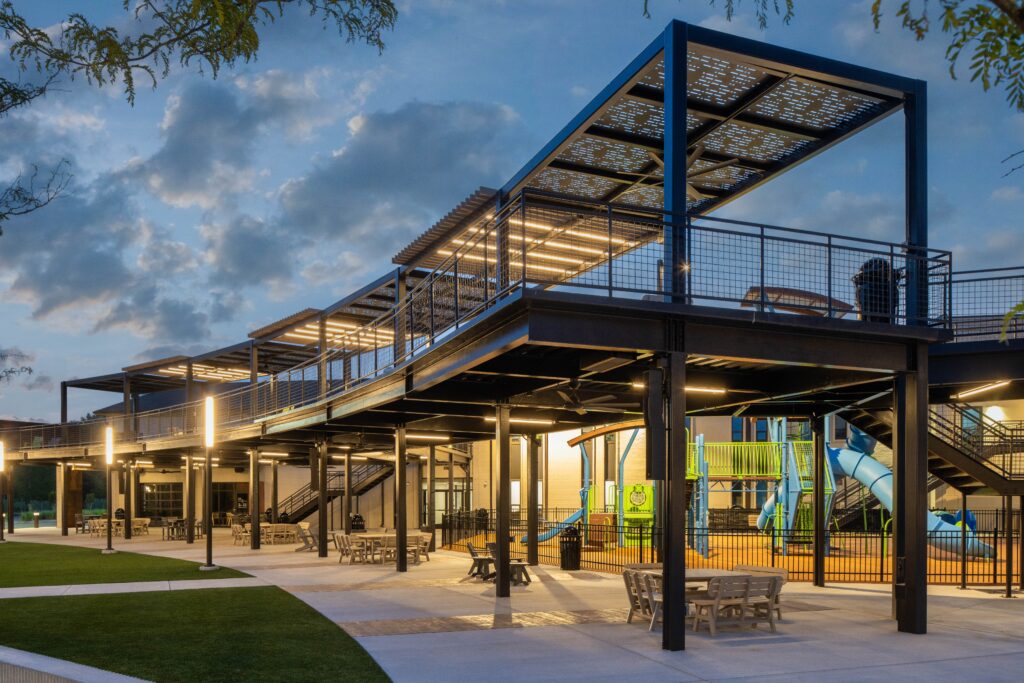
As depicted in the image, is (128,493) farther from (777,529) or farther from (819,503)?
(819,503)

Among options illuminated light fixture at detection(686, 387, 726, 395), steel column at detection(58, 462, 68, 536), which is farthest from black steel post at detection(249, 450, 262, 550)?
illuminated light fixture at detection(686, 387, 726, 395)

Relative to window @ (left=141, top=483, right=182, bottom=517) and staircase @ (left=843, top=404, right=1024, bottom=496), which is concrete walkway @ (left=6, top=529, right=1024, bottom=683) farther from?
window @ (left=141, top=483, right=182, bottom=517)

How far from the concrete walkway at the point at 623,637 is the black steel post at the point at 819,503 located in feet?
1.43

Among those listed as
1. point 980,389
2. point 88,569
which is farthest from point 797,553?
point 88,569

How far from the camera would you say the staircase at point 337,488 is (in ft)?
151

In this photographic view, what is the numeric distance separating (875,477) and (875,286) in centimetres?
1525

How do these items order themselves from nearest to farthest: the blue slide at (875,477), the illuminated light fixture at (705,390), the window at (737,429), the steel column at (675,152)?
1. the steel column at (675,152)
2. the illuminated light fixture at (705,390)
3. the blue slide at (875,477)
4. the window at (737,429)

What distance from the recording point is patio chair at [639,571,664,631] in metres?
14.3

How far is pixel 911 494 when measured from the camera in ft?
47.8

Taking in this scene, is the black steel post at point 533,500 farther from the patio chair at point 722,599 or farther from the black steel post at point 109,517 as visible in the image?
the black steel post at point 109,517

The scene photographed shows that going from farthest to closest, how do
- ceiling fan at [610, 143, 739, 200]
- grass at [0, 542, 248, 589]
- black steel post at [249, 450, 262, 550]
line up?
1. black steel post at [249, 450, 262, 550]
2. grass at [0, 542, 248, 589]
3. ceiling fan at [610, 143, 739, 200]

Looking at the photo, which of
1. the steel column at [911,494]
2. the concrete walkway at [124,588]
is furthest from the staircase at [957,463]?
the concrete walkway at [124,588]

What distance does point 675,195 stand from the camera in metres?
13.5

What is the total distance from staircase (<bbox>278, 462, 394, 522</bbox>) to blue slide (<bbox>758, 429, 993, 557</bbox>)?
2166cm
